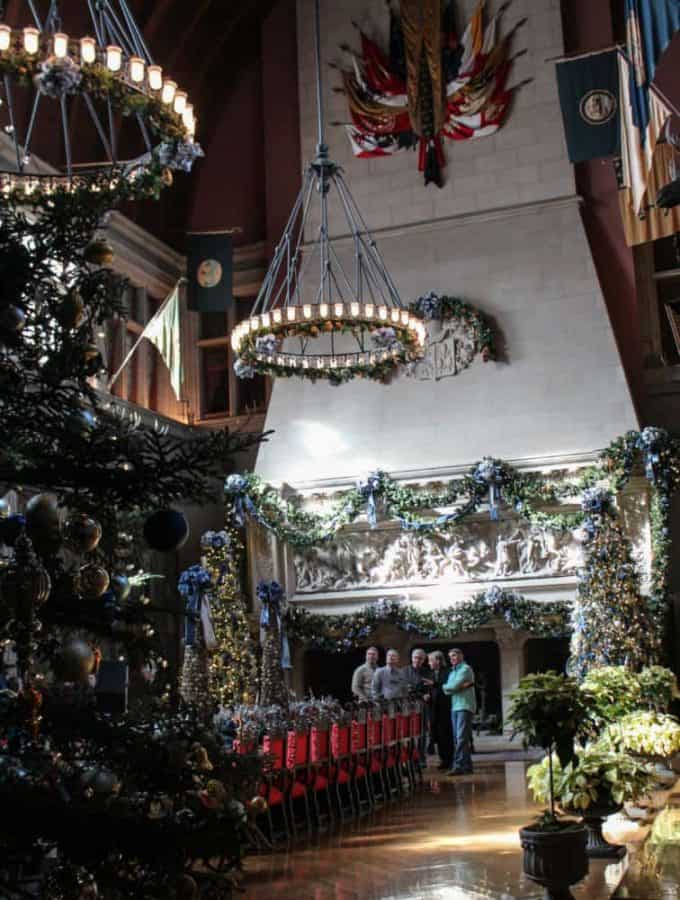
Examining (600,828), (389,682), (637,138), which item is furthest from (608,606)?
(600,828)

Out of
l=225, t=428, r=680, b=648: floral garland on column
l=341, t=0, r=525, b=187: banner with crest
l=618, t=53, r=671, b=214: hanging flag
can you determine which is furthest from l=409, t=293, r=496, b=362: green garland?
l=618, t=53, r=671, b=214: hanging flag

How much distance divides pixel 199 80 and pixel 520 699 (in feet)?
52.2

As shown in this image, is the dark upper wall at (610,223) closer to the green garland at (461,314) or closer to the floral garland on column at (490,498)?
the green garland at (461,314)

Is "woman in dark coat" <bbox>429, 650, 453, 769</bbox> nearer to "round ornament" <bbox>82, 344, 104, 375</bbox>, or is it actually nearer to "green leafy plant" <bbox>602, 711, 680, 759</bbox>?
"green leafy plant" <bbox>602, 711, 680, 759</bbox>

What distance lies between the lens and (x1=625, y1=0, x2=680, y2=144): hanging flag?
42.1 ft

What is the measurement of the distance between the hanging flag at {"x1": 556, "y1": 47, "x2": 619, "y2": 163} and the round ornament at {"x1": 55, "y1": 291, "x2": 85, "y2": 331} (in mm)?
13619

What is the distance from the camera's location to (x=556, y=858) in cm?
593

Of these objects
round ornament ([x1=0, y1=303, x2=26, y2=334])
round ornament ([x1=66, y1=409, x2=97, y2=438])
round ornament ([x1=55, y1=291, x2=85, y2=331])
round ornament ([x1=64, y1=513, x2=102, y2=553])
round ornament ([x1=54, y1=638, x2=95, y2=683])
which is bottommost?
round ornament ([x1=54, y1=638, x2=95, y2=683])

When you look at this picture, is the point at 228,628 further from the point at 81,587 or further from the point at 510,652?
the point at 81,587

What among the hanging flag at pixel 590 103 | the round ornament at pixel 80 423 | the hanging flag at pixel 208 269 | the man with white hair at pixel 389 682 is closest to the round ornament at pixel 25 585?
the round ornament at pixel 80 423

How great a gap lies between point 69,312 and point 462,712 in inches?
429

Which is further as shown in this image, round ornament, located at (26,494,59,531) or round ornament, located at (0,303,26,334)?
round ornament, located at (26,494,59,531)

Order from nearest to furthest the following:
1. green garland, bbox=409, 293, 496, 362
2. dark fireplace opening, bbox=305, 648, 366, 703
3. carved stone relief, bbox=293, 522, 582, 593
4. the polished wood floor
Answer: the polished wood floor < carved stone relief, bbox=293, 522, 582, 593 < green garland, bbox=409, 293, 496, 362 < dark fireplace opening, bbox=305, 648, 366, 703

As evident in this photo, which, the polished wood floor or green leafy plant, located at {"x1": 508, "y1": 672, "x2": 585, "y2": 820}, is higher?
green leafy plant, located at {"x1": 508, "y1": 672, "x2": 585, "y2": 820}
